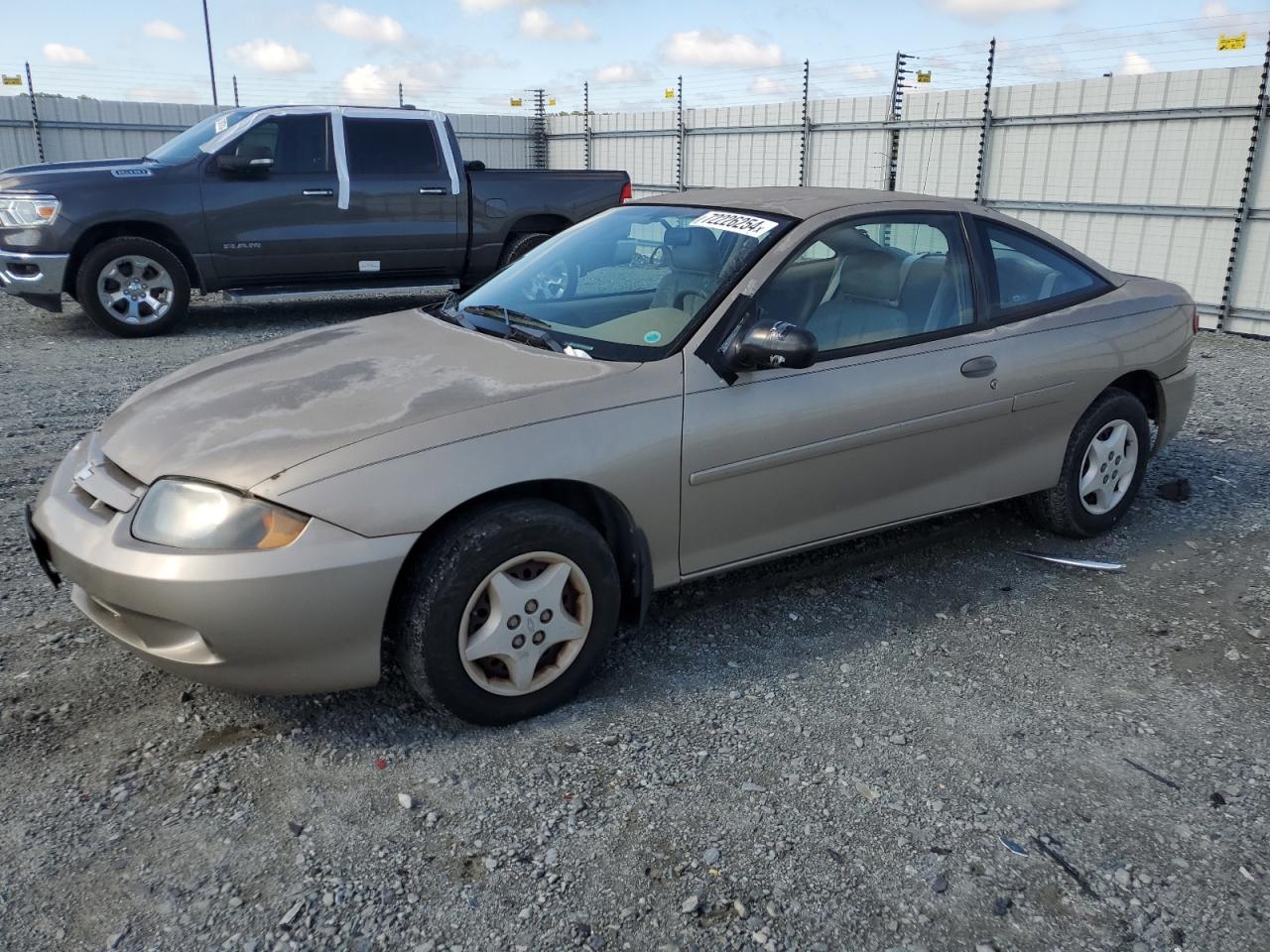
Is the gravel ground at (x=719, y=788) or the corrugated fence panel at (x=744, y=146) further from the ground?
the corrugated fence panel at (x=744, y=146)

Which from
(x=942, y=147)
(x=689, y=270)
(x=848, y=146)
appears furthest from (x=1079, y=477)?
(x=848, y=146)

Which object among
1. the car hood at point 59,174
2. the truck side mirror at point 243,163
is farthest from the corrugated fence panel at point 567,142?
the car hood at point 59,174

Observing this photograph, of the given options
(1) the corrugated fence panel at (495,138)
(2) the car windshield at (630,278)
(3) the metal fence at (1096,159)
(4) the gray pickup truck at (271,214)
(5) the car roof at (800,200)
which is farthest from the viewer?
(1) the corrugated fence panel at (495,138)

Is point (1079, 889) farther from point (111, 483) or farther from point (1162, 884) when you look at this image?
point (111, 483)

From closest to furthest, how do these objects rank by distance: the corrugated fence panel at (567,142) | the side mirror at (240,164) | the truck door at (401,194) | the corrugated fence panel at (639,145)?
the side mirror at (240,164) < the truck door at (401,194) < the corrugated fence panel at (639,145) < the corrugated fence panel at (567,142)

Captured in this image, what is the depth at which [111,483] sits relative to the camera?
2990 mm

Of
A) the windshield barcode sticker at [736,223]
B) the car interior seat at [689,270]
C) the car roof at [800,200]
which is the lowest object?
the car interior seat at [689,270]

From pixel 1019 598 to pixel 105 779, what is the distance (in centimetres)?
330

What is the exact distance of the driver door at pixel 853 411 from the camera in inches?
133

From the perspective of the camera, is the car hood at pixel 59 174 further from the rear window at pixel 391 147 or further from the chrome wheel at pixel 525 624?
the chrome wheel at pixel 525 624

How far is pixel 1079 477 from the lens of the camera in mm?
4543

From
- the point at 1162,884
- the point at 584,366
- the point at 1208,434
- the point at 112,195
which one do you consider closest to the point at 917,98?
the point at 1208,434

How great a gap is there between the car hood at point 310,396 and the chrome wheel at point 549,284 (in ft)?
1.19

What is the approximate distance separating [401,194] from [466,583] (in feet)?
25.0
